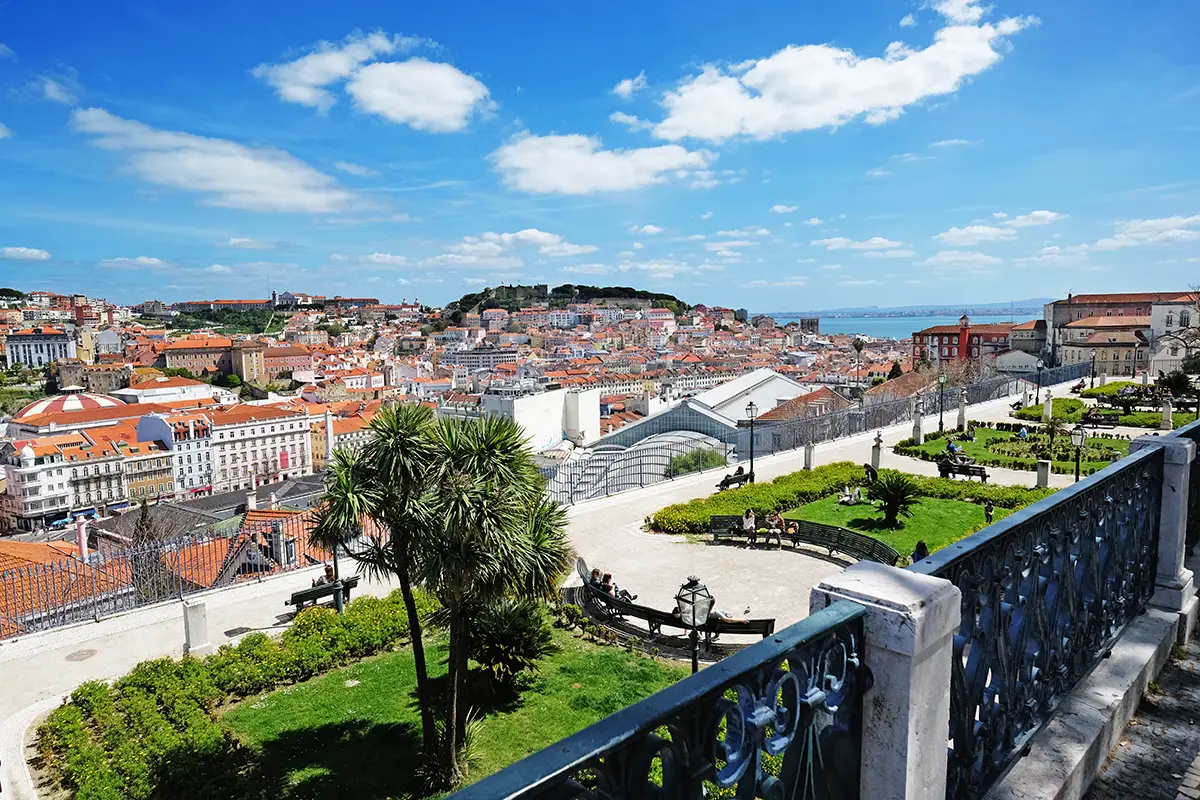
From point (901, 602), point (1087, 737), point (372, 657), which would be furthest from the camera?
point (372, 657)

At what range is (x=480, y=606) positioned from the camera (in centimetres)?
688

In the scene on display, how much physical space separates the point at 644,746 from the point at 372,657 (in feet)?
33.6

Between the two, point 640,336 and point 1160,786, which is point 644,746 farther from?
point 640,336

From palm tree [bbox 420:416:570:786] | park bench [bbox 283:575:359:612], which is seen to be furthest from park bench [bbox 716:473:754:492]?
palm tree [bbox 420:416:570:786]

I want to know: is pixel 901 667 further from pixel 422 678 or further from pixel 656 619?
pixel 656 619

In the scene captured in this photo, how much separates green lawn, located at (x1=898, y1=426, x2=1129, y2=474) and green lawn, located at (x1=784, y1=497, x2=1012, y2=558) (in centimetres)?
511

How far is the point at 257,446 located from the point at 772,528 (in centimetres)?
8246

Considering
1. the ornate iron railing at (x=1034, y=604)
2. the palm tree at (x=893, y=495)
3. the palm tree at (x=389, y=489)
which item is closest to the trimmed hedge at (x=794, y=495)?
the palm tree at (x=893, y=495)

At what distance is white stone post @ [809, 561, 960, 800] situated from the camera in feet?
5.89

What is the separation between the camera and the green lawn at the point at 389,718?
741 cm

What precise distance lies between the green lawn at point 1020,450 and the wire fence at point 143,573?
63.5 ft

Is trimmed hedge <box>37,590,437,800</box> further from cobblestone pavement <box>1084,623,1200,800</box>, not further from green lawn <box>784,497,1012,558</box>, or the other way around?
green lawn <box>784,497,1012,558</box>

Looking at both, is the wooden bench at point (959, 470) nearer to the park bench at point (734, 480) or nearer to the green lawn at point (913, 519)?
the green lawn at point (913, 519)

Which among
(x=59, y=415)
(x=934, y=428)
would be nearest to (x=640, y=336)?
(x=59, y=415)
